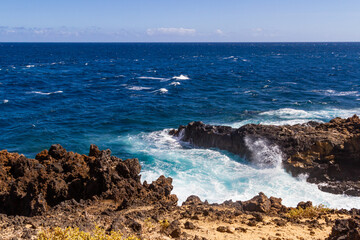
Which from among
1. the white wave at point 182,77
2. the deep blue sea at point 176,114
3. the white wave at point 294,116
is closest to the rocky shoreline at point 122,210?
the deep blue sea at point 176,114

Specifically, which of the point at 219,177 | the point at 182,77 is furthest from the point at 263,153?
the point at 182,77

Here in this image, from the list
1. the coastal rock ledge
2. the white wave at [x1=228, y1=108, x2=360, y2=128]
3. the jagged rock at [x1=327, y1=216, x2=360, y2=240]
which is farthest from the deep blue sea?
the jagged rock at [x1=327, y1=216, x2=360, y2=240]

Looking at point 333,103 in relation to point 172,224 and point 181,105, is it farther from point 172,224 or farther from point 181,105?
point 172,224

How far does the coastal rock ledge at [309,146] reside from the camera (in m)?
23.3

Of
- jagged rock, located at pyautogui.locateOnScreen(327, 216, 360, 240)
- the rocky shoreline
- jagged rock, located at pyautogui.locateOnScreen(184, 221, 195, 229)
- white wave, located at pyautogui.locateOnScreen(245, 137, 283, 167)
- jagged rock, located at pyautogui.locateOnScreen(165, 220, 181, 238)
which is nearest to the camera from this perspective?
jagged rock, located at pyautogui.locateOnScreen(327, 216, 360, 240)

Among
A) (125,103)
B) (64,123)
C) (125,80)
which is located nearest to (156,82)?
(125,80)

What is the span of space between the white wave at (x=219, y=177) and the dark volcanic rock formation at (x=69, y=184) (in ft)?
15.9

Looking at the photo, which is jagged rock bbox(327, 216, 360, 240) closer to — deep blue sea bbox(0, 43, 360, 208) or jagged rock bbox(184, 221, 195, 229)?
jagged rock bbox(184, 221, 195, 229)

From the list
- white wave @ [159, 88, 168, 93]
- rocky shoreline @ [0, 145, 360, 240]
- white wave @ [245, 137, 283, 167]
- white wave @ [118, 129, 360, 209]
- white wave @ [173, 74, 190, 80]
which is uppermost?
white wave @ [173, 74, 190, 80]

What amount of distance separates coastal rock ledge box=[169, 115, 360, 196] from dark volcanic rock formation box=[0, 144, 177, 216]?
11.6m

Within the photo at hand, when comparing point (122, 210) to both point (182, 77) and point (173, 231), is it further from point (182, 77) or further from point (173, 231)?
point (182, 77)

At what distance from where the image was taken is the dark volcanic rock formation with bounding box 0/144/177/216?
15859 millimetres

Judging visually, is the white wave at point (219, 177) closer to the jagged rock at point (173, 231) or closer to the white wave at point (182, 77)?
the jagged rock at point (173, 231)

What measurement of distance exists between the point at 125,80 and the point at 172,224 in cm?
6460
